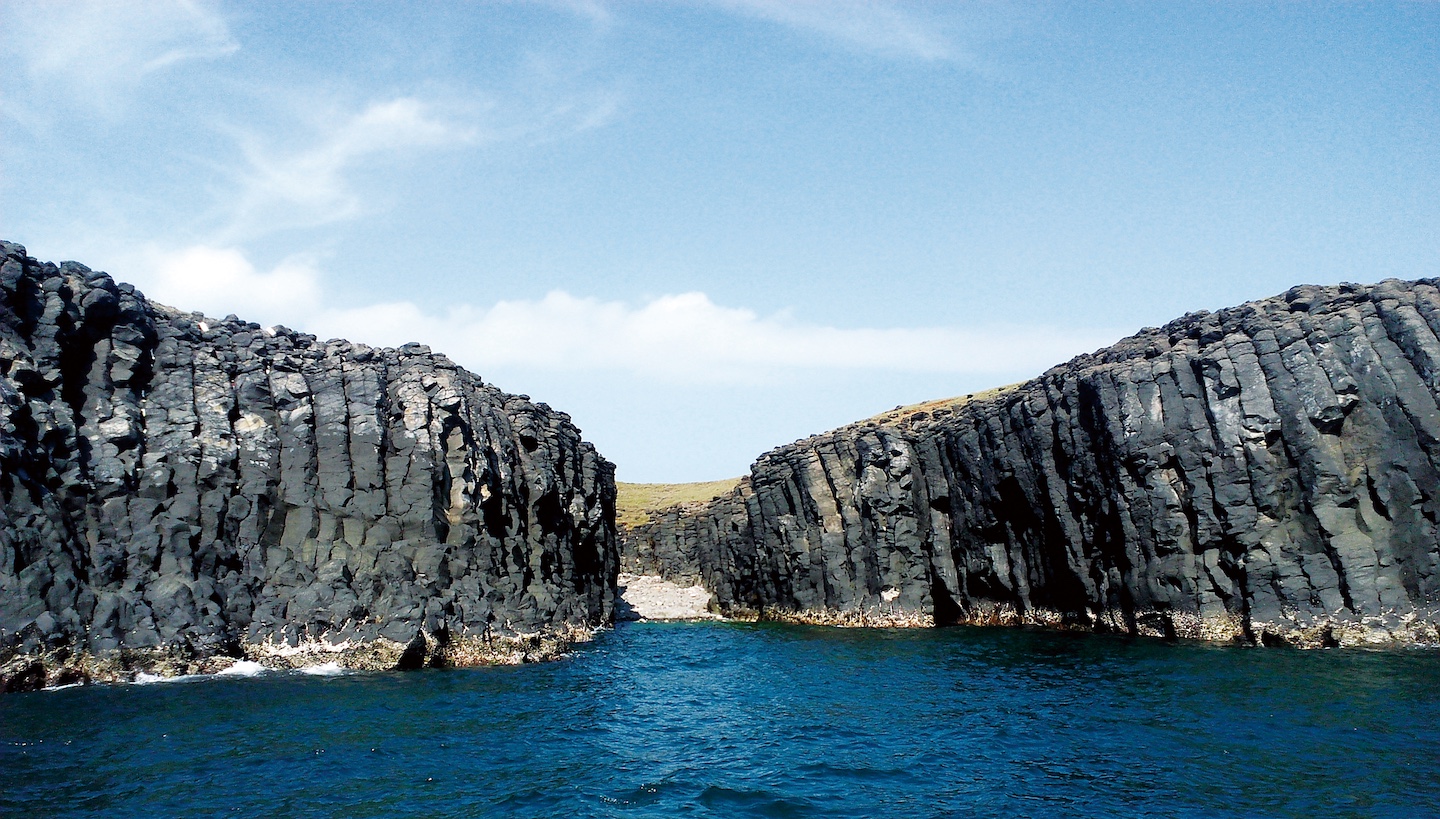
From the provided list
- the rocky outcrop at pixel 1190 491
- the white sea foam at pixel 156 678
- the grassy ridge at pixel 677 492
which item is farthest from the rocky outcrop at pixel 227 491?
the grassy ridge at pixel 677 492

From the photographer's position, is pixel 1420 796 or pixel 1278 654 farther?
pixel 1278 654

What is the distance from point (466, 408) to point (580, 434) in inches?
1245

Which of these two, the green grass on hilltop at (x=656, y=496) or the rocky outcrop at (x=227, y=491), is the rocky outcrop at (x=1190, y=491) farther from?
the green grass on hilltop at (x=656, y=496)

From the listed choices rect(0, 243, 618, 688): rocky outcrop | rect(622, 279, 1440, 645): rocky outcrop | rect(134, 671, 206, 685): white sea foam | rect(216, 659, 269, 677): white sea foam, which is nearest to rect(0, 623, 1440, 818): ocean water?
rect(134, 671, 206, 685): white sea foam

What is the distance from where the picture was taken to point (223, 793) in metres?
27.0

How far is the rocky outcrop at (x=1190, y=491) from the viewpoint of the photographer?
5175 centimetres

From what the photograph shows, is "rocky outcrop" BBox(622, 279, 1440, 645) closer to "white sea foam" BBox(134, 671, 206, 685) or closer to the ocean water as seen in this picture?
the ocean water

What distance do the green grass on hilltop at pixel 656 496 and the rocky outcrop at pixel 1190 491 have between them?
226 ft

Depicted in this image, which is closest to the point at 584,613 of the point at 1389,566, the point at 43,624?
the point at 43,624

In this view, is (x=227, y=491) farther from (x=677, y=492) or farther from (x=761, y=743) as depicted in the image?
(x=677, y=492)

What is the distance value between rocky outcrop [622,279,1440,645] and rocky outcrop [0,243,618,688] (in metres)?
36.6

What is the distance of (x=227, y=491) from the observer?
52031 mm

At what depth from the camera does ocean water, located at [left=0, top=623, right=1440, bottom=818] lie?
27266 millimetres

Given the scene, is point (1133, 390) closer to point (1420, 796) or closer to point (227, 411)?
point (1420, 796)
